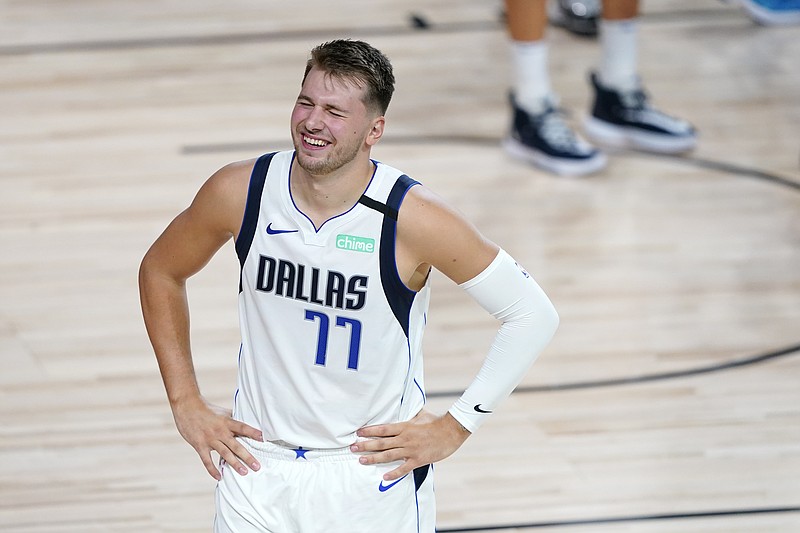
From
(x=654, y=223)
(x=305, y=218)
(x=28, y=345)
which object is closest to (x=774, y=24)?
(x=654, y=223)

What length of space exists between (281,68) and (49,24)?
159 centimetres

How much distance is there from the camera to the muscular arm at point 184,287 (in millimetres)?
2268

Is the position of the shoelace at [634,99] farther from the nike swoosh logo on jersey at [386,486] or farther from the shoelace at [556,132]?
the nike swoosh logo on jersey at [386,486]

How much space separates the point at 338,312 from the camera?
2205mm

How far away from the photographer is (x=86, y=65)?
21.8ft

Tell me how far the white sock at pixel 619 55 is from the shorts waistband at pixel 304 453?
3.74m

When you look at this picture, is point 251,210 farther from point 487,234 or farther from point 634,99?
point 634,99

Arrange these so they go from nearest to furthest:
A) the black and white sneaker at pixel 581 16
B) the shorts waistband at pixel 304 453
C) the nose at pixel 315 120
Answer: the nose at pixel 315 120 → the shorts waistband at pixel 304 453 → the black and white sneaker at pixel 581 16

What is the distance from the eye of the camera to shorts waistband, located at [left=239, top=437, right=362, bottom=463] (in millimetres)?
2297

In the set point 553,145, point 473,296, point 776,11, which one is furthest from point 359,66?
point 776,11

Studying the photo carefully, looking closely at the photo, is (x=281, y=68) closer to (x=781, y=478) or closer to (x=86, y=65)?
(x=86, y=65)

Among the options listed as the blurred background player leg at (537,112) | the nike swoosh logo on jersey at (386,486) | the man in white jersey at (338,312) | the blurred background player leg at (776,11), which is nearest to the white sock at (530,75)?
the blurred background player leg at (537,112)

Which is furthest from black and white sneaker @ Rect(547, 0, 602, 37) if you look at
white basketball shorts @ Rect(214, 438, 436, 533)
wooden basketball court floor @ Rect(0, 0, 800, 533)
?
white basketball shorts @ Rect(214, 438, 436, 533)

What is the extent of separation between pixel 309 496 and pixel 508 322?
0.47 metres
